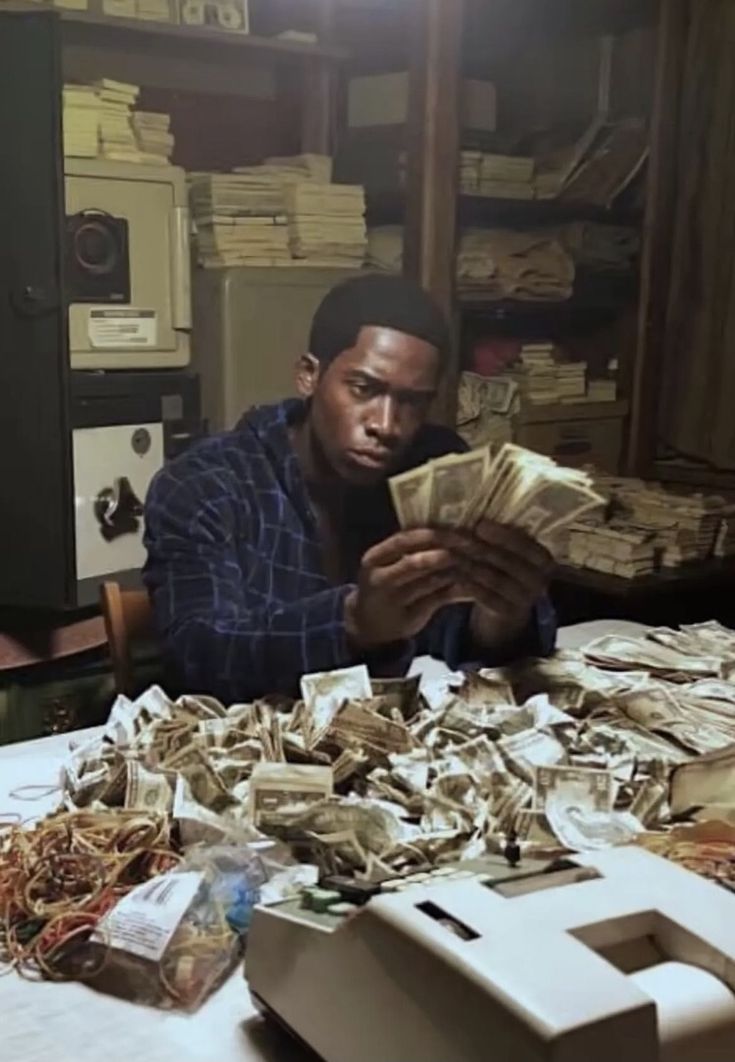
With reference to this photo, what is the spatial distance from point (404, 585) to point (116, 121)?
1595 mm

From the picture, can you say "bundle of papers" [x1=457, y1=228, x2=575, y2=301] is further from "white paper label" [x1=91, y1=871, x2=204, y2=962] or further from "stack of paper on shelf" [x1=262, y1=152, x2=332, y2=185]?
"white paper label" [x1=91, y1=871, x2=204, y2=962]

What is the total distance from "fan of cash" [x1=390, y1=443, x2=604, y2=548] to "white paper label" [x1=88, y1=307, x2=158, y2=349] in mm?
1359

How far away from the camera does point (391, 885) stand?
905 millimetres

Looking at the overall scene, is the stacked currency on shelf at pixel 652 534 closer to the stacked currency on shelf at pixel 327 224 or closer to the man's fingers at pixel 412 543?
the stacked currency on shelf at pixel 327 224

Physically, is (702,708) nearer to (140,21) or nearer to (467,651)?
(467,651)

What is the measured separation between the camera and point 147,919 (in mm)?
914

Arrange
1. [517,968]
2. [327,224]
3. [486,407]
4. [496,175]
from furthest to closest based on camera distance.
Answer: [486,407] → [496,175] → [327,224] → [517,968]

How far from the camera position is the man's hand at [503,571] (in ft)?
4.83

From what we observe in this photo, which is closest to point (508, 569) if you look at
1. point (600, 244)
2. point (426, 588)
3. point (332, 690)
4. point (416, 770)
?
point (426, 588)

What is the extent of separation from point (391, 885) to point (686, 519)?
2265 millimetres

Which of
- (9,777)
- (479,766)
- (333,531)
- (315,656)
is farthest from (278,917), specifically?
(333,531)

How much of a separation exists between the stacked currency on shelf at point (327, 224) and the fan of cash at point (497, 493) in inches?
63.7

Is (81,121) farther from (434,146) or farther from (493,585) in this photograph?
(493,585)

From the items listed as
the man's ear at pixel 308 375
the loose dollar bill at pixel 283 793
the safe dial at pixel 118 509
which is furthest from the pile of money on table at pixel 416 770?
the safe dial at pixel 118 509
